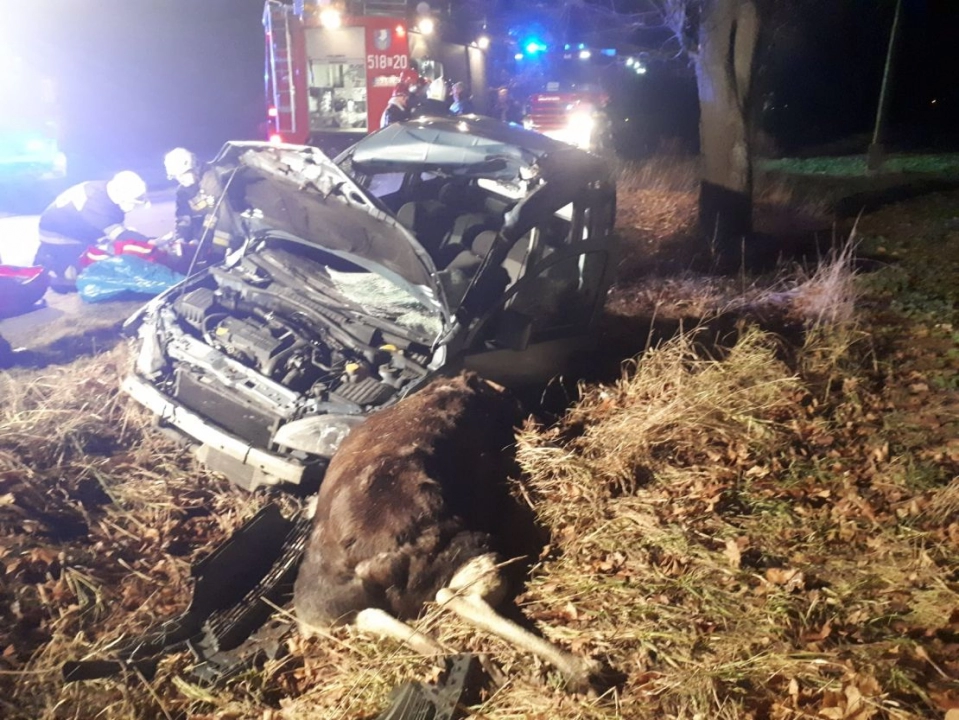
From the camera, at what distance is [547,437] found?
4008 millimetres

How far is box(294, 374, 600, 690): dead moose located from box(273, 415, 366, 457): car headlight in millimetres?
83

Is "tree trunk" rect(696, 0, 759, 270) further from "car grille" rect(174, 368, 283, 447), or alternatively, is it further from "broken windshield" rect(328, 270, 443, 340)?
"car grille" rect(174, 368, 283, 447)

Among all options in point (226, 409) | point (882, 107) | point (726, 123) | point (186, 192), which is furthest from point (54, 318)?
point (882, 107)

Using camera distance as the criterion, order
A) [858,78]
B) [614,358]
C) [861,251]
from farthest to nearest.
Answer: [858,78] → [861,251] → [614,358]

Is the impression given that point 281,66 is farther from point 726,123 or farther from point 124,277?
point 726,123

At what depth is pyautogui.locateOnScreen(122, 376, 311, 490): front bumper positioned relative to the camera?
136 inches

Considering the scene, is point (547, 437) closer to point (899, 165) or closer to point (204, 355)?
point (204, 355)

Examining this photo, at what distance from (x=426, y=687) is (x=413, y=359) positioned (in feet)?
6.14

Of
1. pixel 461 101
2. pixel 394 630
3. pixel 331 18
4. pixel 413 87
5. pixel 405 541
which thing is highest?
pixel 331 18

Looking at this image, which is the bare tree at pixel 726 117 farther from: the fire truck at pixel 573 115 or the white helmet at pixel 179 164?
the white helmet at pixel 179 164

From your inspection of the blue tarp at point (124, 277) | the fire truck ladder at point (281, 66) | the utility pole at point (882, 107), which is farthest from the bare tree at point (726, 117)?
the blue tarp at point (124, 277)

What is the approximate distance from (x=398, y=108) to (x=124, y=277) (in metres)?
3.99

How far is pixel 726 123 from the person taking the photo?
8234 mm

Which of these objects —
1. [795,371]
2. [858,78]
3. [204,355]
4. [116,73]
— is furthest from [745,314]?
[116,73]
